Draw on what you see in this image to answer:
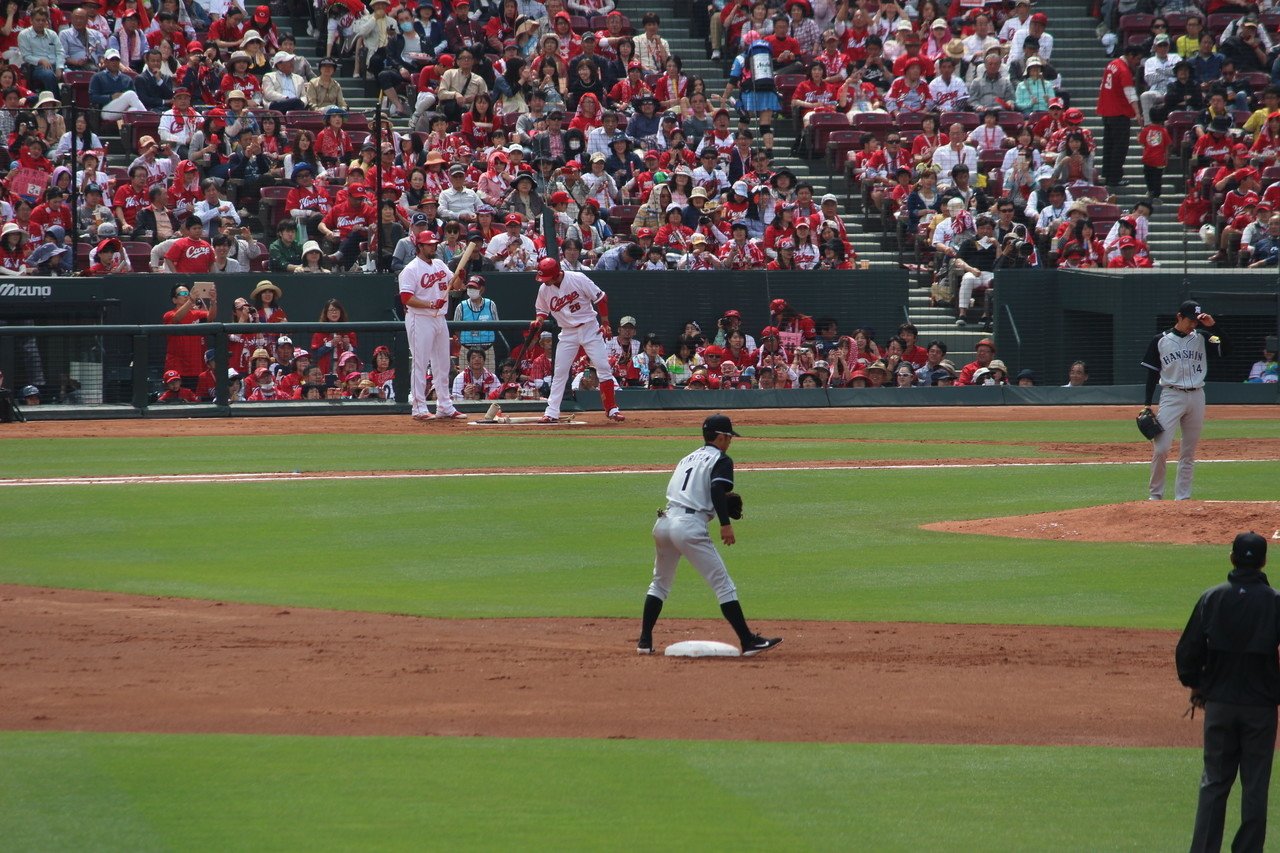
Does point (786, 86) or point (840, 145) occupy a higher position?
point (786, 86)

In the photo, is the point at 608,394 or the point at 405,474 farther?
the point at 608,394

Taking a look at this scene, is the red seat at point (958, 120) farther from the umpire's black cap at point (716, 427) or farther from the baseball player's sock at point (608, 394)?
the umpire's black cap at point (716, 427)

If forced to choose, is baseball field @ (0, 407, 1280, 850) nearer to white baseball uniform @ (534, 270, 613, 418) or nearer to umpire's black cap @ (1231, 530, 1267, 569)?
umpire's black cap @ (1231, 530, 1267, 569)

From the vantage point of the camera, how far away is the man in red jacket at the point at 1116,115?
97.5 feet

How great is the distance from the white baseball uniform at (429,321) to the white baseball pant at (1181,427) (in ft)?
31.5

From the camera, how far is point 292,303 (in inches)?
912

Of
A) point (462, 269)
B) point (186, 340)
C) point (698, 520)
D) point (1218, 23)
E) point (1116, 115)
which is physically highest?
point (1218, 23)

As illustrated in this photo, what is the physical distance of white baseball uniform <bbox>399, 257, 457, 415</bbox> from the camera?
21.4 m

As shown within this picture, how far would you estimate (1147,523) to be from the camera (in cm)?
1406

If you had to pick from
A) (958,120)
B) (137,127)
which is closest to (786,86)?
(958,120)

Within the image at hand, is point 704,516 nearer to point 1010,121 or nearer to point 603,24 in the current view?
point 1010,121

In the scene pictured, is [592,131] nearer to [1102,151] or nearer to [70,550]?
[1102,151]

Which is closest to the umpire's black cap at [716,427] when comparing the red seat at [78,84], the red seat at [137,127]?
the red seat at [137,127]

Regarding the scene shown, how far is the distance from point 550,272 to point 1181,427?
855 centimetres
